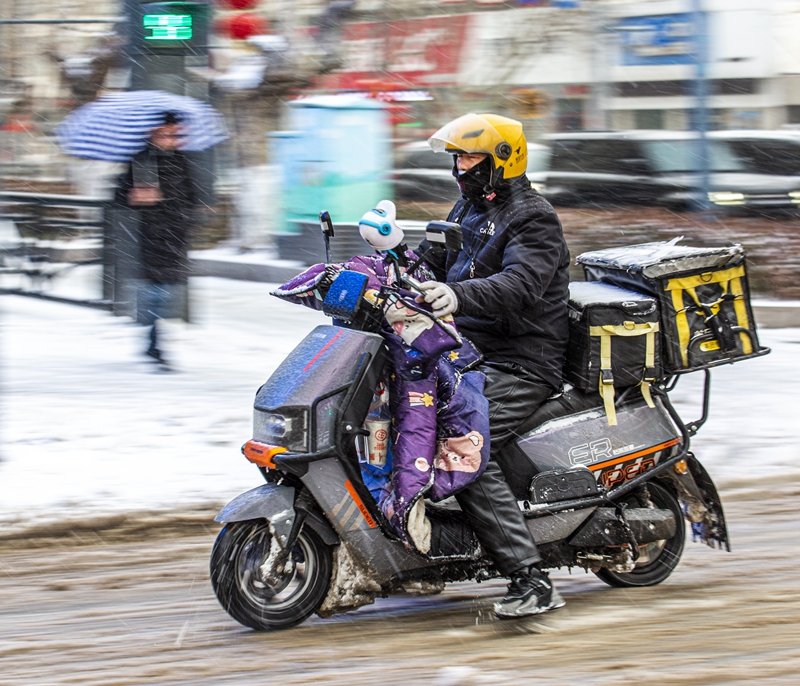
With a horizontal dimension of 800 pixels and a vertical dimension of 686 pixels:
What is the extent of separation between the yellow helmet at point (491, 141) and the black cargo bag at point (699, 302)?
0.68 meters

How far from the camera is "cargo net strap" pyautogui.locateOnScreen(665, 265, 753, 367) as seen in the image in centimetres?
453

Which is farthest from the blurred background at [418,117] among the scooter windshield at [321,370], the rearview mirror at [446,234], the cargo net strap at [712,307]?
the rearview mirror at [446,234]

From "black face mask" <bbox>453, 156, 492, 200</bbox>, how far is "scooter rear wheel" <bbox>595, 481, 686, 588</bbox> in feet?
4.76

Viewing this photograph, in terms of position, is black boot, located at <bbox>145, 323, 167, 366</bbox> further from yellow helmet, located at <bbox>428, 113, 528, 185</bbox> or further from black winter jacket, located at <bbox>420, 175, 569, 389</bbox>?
yellow helmet, located at <bbox>428, 113, 528, 185</bbox>

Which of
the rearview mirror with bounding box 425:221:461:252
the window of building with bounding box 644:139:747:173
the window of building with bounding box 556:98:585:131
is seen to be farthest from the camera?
the window of building with bounding box 556:98:585:131

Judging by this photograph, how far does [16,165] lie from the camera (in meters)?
16.5

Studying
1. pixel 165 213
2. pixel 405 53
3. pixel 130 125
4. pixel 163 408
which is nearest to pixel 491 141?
pixel 163 408

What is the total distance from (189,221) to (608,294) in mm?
5131

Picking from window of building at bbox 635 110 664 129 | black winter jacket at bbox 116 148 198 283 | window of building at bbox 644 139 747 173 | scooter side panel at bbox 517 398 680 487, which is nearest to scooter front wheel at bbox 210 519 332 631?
scooter side panel at bbox 517 398 680 487

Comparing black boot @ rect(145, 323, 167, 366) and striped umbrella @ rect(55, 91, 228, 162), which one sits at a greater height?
striped umbrella @ rect(55, 91, 228, 162)

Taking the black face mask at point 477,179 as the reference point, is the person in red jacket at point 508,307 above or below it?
below

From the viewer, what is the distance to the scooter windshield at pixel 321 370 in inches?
160

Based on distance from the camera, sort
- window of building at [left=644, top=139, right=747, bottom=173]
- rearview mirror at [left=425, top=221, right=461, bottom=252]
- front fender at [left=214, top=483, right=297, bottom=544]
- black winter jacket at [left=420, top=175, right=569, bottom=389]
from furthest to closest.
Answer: window of building at [left=644, top=139, right=747, bottom=173], black winter jacket at [left=420, top=175, right=569, bottom=389], front fender at [left=214, top=483, right=297, bottom=544], rearview mirror at [left=425, top=221, right=461, bottom=252]

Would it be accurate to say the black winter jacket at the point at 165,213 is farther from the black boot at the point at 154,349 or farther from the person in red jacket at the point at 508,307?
the person in red jacket at the point at 508,307
